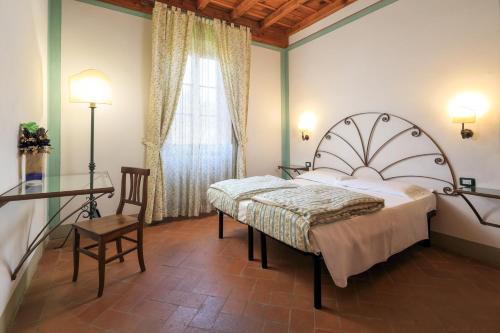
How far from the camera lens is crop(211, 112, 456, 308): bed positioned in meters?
1.66

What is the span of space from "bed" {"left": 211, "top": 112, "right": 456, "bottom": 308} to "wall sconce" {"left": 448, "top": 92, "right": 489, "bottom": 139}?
31 centimetres

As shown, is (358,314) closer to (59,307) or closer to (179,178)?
(59,307)

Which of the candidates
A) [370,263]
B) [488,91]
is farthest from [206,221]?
[488,91]

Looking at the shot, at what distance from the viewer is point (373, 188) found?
2.70 meters

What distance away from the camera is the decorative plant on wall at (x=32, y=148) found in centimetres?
166

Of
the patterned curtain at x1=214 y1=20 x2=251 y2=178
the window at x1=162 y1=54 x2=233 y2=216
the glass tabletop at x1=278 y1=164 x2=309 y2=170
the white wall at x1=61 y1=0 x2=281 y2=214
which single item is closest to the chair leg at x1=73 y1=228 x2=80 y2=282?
the white wall at x1=61 y1=0 x2=281 y2=214

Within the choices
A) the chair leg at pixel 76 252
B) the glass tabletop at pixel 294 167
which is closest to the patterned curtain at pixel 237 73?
the glass tabletop at pixel 294 167

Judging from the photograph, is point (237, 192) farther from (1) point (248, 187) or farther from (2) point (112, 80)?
(2) point (112, 80)

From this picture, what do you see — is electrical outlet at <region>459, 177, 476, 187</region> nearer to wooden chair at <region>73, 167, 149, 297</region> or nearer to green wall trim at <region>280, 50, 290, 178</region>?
green wall trim at <region>280, 50, 290, 178</region>

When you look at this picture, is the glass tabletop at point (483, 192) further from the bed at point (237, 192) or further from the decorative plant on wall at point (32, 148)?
the decorative plant on wall at point (32, 148)

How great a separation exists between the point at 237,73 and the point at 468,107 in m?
2.79

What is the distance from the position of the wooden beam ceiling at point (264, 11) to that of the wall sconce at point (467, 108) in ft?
6.33

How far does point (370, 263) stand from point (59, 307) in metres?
2.11

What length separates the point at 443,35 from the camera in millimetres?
2520
